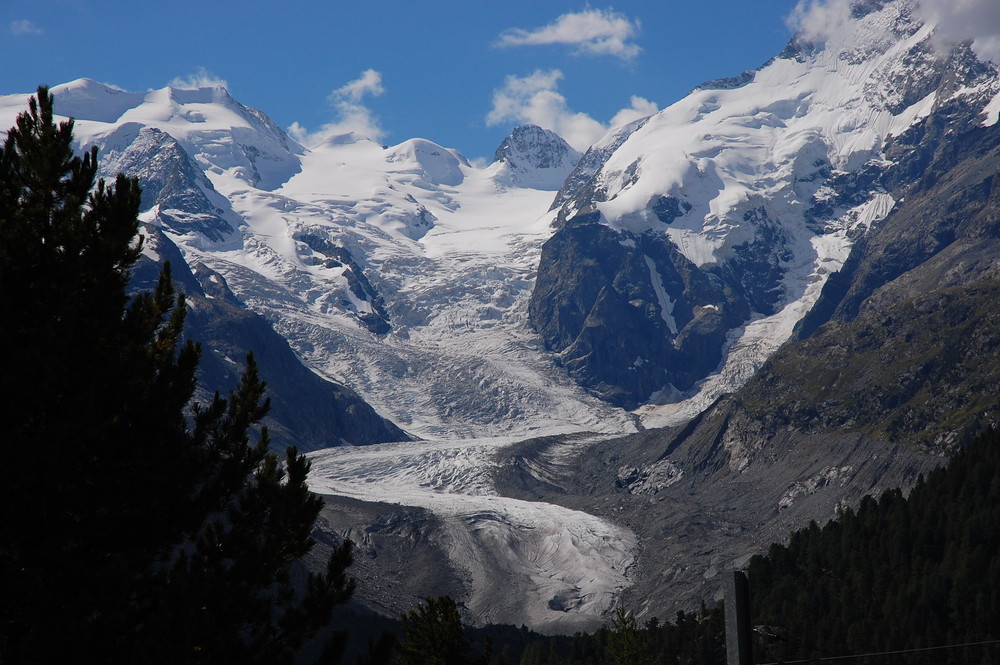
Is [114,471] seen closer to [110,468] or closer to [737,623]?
[110,468]

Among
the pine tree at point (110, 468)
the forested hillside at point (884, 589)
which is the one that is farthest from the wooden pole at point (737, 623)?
the forested hillside at point (884, 589)

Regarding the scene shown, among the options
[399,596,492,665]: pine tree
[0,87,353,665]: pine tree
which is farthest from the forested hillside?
[0,87,353,665]: pine tree

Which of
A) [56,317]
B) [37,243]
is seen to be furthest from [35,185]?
[56,317]

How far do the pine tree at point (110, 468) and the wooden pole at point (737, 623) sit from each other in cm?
914

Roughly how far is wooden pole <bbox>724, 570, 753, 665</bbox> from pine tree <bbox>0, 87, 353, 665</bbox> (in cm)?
914

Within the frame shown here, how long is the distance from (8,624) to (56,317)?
204 inches

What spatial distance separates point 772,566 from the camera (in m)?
170

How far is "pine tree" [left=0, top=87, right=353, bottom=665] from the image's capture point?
18.4 m

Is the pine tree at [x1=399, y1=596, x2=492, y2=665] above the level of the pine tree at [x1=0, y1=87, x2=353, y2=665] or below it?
below

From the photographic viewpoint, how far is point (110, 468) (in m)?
19.9

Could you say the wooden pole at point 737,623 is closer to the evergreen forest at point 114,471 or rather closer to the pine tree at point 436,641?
the evergreen forest at point 114,471

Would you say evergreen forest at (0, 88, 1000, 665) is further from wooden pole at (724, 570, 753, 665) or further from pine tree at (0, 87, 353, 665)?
wooden pole at (724, 570, 753, 665)

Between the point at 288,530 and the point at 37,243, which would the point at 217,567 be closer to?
the point at 288,530

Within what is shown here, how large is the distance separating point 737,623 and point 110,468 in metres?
11.6
